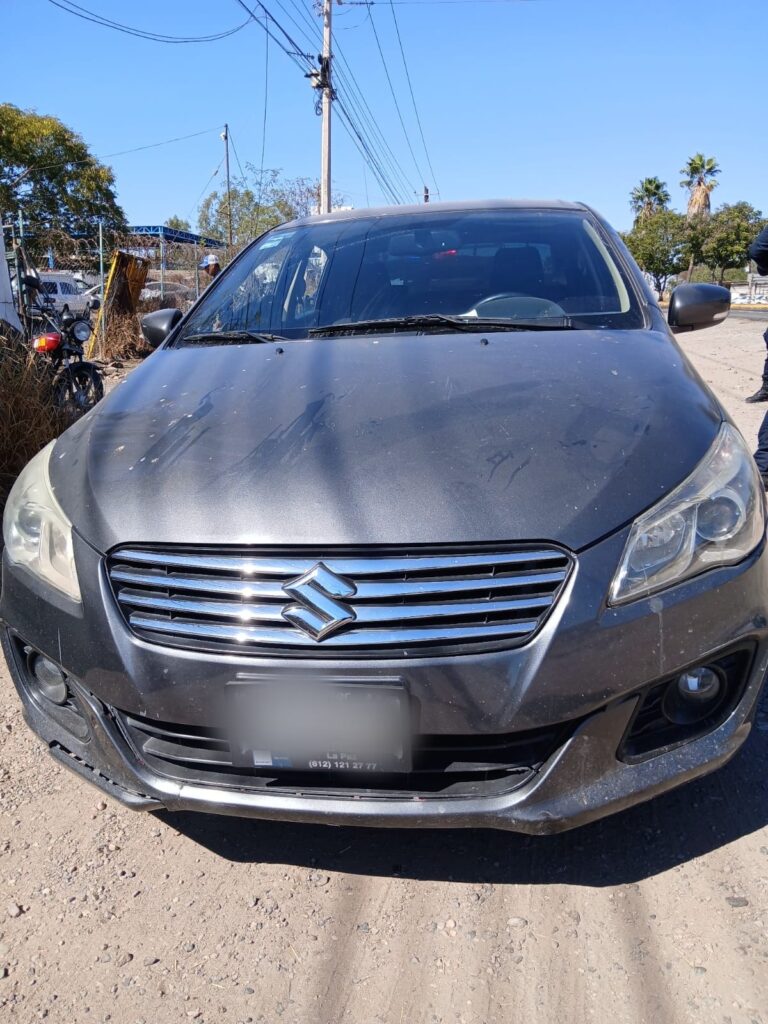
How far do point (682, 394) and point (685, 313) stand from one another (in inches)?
44.7

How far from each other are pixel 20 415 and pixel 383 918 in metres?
3.86

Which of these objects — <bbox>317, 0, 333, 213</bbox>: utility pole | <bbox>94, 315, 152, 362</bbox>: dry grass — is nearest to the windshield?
<bbox>94, 315, 152, 362</bbox>: dry grass

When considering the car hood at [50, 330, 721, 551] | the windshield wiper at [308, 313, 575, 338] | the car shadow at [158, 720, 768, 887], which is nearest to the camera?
the car hood at [50, 330, 721, 551]

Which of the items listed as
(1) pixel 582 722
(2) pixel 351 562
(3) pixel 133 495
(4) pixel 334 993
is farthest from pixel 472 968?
(3) pixel 133 495

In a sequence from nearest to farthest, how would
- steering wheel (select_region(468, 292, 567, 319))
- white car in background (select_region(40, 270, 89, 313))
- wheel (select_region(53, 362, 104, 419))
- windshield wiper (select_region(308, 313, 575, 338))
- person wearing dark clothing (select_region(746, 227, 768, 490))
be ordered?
windshield wiper (select_region(308, 313, 575, 338)) → steering wheel (select_region(468, 292, 567, 319)) → person wearing dark clothing (select_region(746, 227, 768, 490)) → wheel (select_region(53, 362, 104, 419)) → white car in background (select_region(40, 270, 89, 313))

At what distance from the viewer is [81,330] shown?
25.2 feet

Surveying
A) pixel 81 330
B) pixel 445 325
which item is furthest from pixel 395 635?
pixel 81 330

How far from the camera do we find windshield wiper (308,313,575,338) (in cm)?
282

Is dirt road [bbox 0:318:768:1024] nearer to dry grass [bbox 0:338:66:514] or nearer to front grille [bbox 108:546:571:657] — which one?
front grille [bbox 108:546:571:657]

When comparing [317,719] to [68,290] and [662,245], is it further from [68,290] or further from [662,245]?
[662,245]

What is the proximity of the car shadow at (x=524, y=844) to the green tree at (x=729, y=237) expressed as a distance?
54839 mm

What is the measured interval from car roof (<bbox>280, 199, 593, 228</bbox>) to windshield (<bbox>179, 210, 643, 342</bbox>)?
0.17 feet

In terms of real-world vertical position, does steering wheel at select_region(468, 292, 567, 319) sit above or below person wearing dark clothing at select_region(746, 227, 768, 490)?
above

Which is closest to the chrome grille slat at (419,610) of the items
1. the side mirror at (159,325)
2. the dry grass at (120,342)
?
the side mirror at (159,325)
